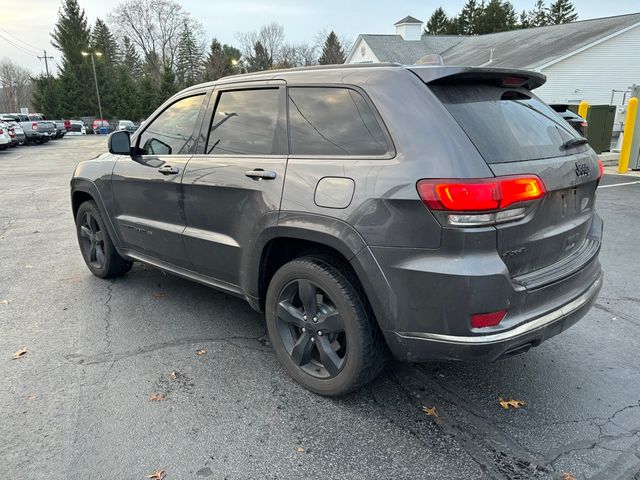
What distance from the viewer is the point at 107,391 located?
10.0 feet

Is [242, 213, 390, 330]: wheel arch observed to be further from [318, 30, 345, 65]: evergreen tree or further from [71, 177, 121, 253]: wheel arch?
[318, 30, 345, 65]: evergreen tree

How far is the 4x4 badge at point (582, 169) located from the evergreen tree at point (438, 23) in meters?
65.0

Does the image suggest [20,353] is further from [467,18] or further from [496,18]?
[467,18]

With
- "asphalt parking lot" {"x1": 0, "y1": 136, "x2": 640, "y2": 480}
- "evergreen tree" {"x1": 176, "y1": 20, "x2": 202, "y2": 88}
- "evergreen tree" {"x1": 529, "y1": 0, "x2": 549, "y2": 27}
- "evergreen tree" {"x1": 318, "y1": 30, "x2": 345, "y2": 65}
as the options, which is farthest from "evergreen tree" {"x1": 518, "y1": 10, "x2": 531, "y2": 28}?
"asphalt parking lot" {"x1": 0, "y1": 136, "x2": 640, "y2": 480}

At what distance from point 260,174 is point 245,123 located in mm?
522

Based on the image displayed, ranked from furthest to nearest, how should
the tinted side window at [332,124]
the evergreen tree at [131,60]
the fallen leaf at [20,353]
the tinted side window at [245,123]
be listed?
1. the evergreen tree at [131,60]
2. the fallen leaf at [20,353]
3. the tinted side window at [245,123]
4. the tinted side window at [332,124]

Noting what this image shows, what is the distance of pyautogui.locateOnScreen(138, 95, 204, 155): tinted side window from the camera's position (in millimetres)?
3734

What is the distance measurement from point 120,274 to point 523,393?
400cm

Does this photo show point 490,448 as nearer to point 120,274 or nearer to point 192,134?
point 192,134

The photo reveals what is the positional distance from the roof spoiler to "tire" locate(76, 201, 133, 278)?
3.51 metres

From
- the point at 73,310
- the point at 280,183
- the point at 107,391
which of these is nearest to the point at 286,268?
the point at 280,183

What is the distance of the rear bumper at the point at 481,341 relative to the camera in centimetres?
233

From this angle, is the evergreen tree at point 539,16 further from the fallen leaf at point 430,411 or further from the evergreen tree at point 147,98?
the fallen leaf at point 430,411

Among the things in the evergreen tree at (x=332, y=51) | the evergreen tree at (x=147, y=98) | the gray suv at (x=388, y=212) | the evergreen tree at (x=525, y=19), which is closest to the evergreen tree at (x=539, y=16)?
the evergreen tree at (x=525, y=19)
